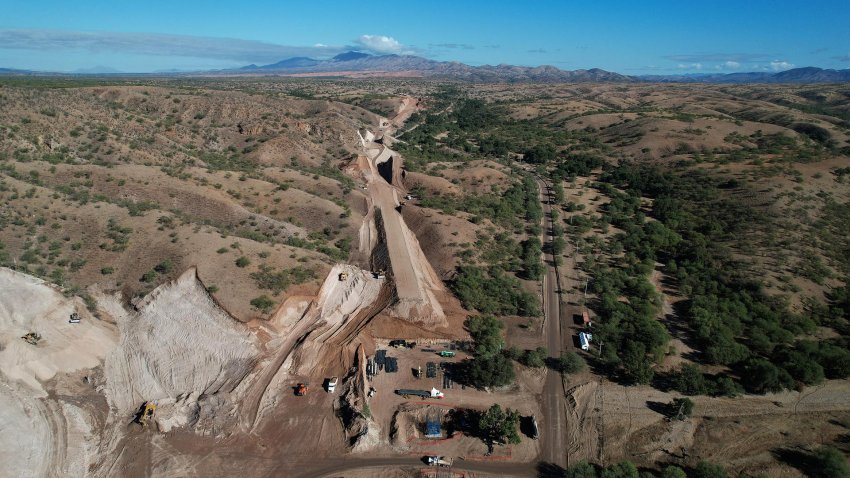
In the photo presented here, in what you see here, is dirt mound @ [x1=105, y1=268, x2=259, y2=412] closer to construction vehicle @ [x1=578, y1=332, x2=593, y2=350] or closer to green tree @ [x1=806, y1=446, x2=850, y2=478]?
construction vehicle @ [x1=578, y1=332, x2=593, y2=350]

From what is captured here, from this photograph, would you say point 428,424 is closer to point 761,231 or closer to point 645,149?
point 761,231

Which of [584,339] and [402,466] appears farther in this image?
[584,339]

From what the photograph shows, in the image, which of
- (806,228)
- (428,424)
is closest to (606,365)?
(428,424)

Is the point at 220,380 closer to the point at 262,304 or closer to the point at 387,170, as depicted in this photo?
Answer: the point at 262,304

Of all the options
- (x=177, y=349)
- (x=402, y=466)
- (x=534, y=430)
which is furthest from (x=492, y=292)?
(x=177, y=349)

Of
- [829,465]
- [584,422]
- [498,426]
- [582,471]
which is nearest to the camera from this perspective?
[829,465]

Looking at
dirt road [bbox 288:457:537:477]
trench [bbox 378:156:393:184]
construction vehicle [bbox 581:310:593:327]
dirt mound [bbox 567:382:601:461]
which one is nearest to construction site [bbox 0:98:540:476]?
dirt road [bbox 288:457:537:477]
